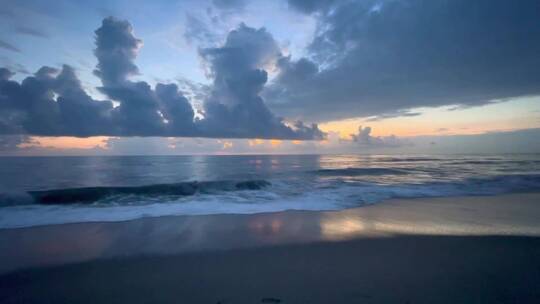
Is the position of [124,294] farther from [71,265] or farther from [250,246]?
[250,246]

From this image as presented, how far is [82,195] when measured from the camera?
12.8 meters

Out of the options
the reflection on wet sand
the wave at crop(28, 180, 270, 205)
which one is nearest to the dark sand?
the reflection on wet sand

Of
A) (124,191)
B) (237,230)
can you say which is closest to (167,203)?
(124,191)

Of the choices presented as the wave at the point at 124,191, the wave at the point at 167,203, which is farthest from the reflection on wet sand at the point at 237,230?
the wave at the point at 124,191

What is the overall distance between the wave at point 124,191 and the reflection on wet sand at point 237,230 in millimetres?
5651

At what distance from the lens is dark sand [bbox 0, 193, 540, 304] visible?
3.55 m

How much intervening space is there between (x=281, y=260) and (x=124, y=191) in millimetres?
12627

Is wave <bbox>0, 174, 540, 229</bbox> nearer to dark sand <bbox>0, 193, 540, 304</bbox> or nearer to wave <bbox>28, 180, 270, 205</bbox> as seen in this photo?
wave <bbox>28, 180, 270, 205</bbox>

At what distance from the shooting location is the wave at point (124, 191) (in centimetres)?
1200

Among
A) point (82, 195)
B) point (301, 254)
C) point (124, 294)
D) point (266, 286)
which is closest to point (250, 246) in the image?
point (301, 254)

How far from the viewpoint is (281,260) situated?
4.69m

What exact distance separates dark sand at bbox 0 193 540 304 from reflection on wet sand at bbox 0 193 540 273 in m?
0.04

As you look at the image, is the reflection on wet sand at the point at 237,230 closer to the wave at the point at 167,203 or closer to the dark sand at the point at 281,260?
the dark sand at the point at 281,260

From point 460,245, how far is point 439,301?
2.72m
